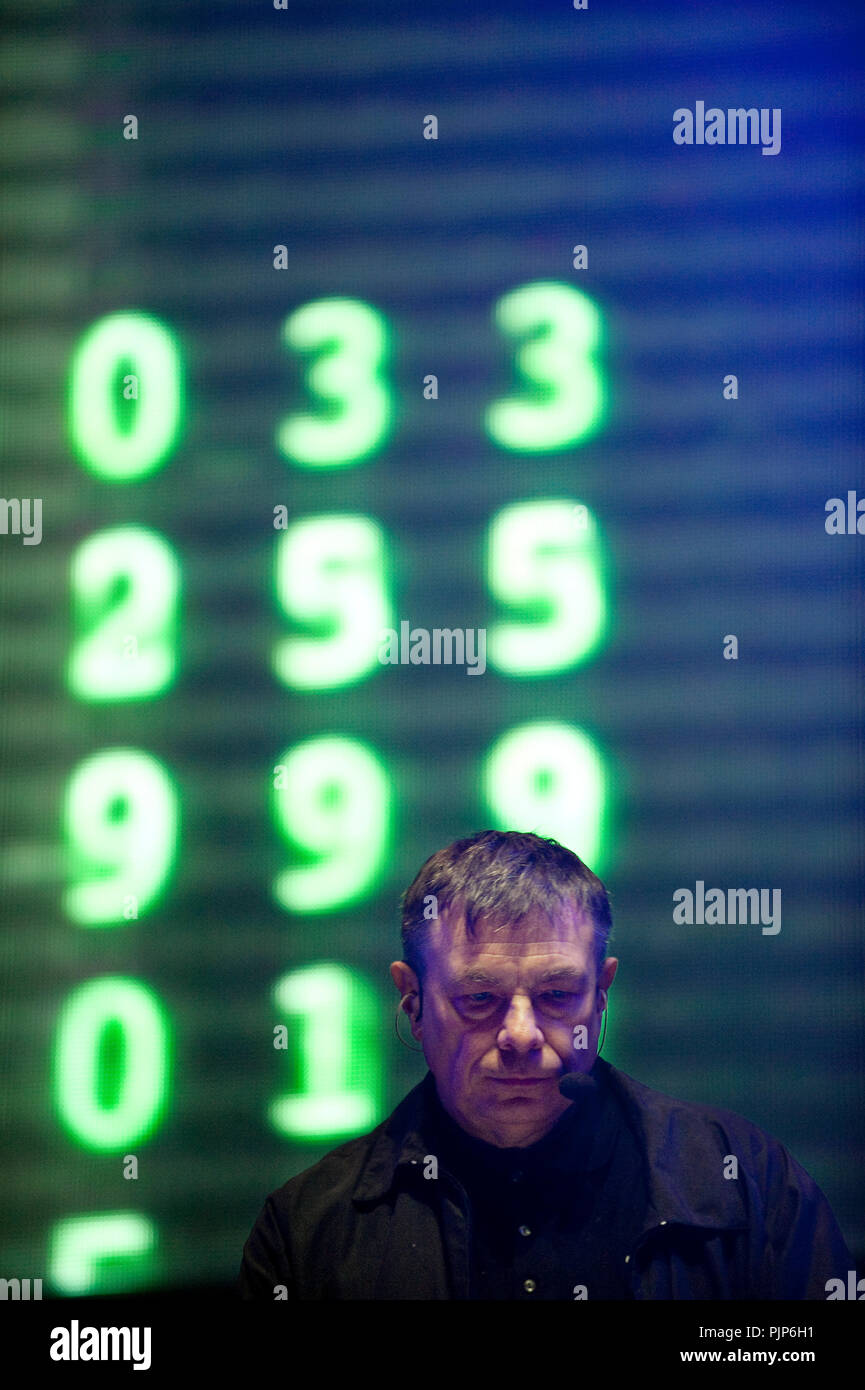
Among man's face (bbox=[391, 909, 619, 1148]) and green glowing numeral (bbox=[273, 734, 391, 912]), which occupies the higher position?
green glowing numeral (bbox=[273, 734, 391, 912])

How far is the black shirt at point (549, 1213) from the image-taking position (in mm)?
2020

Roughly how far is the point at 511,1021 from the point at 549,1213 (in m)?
0.35

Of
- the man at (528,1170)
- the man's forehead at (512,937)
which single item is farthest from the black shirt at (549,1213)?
the man's forehead at (512,937)

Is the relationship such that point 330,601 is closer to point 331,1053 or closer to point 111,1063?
point 331,1053

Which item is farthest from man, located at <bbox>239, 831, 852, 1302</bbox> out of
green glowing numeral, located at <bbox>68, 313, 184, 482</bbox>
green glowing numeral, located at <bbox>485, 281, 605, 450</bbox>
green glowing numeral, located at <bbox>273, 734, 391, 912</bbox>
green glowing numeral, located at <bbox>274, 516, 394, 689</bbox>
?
green glowing numeral, located at <bbox>68, 313, 184, 482</bbox>

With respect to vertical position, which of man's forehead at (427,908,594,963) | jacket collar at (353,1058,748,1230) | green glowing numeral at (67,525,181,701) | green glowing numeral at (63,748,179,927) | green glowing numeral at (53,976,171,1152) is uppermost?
green glowing numeral at (67,525,181,701)

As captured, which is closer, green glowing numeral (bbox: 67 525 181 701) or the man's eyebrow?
the man's eyebrow

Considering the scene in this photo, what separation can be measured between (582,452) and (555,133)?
0.64 meters

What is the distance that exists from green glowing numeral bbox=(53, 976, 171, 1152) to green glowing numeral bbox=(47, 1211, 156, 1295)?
14 cm

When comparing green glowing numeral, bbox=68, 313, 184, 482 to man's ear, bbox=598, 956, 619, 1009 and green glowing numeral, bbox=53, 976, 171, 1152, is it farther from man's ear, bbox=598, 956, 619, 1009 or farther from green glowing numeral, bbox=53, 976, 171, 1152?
man's ear, bbox=598, 956, 619, 1009

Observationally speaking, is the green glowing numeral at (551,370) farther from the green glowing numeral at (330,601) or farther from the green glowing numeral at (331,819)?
the green glowing numeral at (331,819)

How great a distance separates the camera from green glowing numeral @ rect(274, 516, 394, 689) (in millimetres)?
2166
